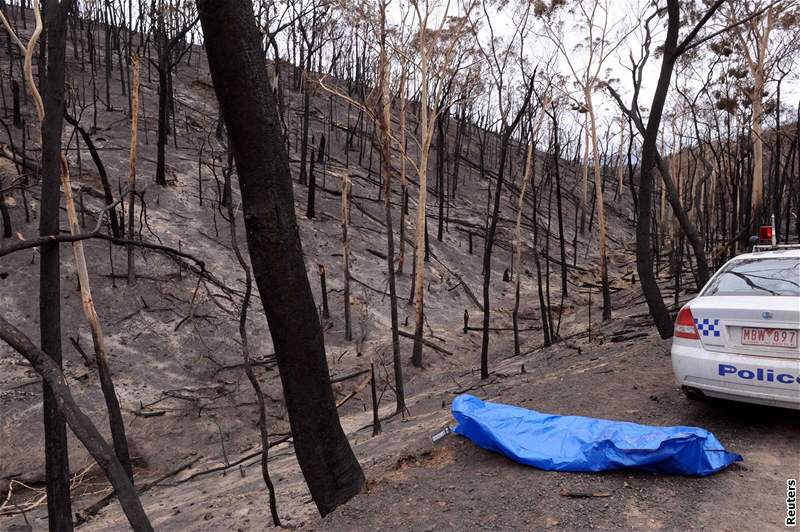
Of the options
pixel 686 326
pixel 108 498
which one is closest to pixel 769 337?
pixel 686 326

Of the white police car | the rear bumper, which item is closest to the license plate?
the white police car

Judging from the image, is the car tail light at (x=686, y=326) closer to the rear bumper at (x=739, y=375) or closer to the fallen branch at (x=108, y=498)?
the rear bumper at (x=739, y=375)

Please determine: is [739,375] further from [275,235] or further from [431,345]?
[431,345]

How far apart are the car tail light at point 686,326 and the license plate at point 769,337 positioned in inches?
14.0

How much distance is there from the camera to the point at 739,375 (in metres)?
4.02

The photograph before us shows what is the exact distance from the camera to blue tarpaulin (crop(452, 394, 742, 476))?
3.48 m

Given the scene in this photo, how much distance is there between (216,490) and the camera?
7105 millimetres

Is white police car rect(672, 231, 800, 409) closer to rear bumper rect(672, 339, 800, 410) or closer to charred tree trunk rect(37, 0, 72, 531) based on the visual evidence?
rear bumper rect(672, 339, 800, 410)

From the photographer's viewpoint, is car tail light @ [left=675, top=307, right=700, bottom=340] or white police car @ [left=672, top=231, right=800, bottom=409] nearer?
white police car @ [left=672, top=231, right=800, bottom=409]

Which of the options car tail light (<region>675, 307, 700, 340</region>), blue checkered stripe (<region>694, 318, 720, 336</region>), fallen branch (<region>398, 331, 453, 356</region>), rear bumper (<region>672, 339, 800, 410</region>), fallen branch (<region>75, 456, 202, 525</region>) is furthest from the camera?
fallen branch (<region>398, 331, 453, 356</region>)

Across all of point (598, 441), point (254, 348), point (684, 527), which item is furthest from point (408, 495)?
point (254, 348)

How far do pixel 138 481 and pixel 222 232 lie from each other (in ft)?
25.7

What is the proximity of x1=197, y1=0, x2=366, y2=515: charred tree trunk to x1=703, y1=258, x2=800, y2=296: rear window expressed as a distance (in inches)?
131

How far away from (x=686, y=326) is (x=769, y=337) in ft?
1.94
